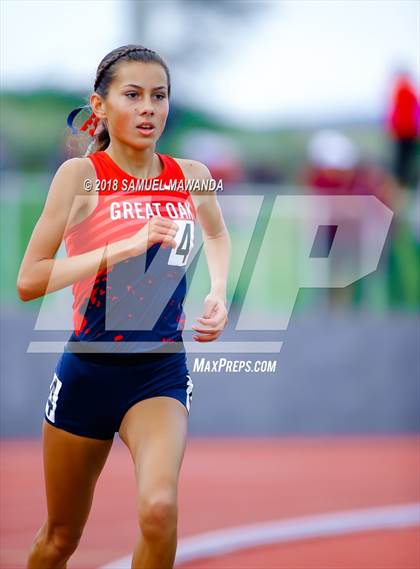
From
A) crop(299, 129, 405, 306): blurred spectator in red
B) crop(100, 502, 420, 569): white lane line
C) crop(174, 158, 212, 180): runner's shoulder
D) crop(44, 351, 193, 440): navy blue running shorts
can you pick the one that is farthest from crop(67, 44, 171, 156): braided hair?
crop(299, 129, 405, 306): blurred spectator in red

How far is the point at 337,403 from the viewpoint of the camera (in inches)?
359

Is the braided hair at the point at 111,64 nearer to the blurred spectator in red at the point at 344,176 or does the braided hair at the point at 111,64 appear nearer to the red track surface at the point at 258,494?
the red track surface at the point at 258,494

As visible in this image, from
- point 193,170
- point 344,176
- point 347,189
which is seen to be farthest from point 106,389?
point 344,176

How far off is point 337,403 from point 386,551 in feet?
12.4

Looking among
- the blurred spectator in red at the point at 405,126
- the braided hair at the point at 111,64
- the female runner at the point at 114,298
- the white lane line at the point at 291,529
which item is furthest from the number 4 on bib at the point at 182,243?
the blurred spectator in red at the point at 405,126

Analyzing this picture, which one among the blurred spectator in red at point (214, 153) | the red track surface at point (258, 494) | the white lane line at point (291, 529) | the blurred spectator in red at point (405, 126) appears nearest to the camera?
the red track surface at point (258, 494)

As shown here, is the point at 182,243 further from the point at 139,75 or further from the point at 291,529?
the point at 291,529

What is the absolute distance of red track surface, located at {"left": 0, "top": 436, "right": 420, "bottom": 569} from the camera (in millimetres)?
5254

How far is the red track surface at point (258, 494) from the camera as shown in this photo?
5.25 metres

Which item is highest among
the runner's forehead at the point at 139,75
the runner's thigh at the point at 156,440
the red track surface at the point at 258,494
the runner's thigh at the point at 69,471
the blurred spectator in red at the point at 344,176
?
the runner's forehead at the point at 139,75

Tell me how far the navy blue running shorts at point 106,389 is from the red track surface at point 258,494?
1537 mm

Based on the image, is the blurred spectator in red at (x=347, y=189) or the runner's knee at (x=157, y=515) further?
the blurred spectator in red at (x=347, y=189)

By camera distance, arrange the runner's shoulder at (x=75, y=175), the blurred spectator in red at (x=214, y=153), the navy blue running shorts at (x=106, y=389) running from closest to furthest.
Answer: the runner's shoulder at (x=75, y=175)
the navy blue running shorts at (x=106, y=389)
the blurred spectator in red at (x=214, y=153)

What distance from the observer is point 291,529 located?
5875 mm
